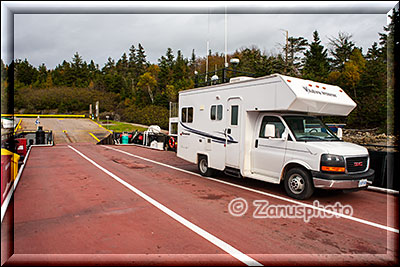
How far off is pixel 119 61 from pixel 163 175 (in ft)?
333

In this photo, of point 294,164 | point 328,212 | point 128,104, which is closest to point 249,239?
point 328,212

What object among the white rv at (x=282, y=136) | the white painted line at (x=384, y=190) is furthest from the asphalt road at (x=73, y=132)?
the white painted line at (x=384, y=190)

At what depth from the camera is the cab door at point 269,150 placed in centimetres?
773

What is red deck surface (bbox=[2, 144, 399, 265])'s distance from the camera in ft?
14.1

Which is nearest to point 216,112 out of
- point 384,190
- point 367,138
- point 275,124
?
point 275,124

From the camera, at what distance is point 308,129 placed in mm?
7840

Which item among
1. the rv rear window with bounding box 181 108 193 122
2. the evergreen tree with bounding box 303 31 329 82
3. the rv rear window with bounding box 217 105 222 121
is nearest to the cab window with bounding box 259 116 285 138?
the rv rear window with bounding box 217 105 222 121

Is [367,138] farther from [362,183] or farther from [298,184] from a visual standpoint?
[298,184]

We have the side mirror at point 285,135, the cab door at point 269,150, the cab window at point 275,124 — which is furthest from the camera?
the cab window at point 275,124

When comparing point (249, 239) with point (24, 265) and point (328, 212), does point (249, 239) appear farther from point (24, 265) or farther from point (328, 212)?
point (24, 265)

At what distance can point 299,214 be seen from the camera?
20.6 ft

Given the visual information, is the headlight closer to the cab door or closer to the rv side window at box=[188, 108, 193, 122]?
the cab door

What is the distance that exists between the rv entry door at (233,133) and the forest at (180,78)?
2779mm

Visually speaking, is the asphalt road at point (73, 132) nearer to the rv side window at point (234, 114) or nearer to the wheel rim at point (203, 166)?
the wheel rim at point (203, 166)
